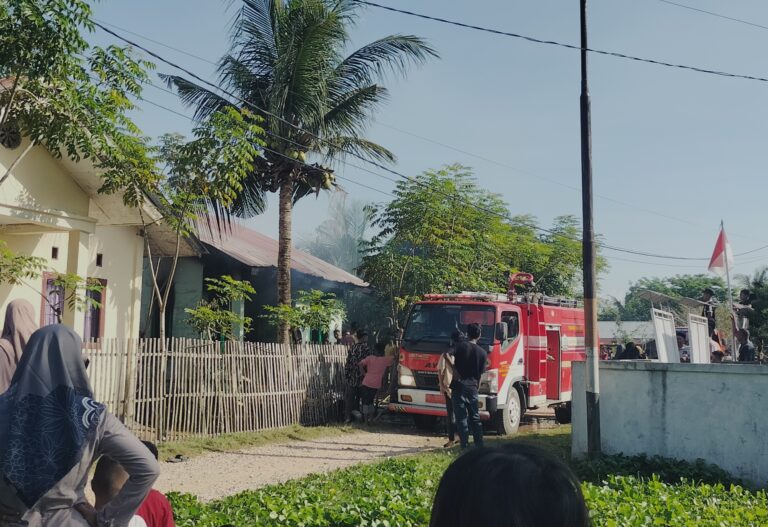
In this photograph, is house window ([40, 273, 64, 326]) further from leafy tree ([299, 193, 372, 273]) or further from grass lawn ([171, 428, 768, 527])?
leafy tree ([299, 193, 372, 273])

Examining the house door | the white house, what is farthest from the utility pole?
the white house

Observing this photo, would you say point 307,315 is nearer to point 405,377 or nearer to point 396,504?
point 405,377

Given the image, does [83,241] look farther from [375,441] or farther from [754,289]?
[754,289]

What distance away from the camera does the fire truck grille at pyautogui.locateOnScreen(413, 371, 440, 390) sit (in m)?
14.0

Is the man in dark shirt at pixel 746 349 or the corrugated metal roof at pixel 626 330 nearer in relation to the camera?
the man in dark shirt at pixel 746 349

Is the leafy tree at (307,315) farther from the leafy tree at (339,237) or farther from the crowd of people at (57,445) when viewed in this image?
the leafy tree at (339,237)

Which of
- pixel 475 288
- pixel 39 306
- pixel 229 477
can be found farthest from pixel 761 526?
pixel 475 288

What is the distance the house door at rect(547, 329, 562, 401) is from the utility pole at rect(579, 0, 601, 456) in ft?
16.3

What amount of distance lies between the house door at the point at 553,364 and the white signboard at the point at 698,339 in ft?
10.1

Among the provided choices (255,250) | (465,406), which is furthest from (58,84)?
(255,250)

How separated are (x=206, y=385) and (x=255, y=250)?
11327mm

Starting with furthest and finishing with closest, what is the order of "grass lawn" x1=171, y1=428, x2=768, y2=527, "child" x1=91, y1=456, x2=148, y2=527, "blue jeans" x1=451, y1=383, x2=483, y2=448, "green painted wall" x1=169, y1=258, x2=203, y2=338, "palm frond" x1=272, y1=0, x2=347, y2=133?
"green painted wall" x1=169, y1=258, x2=203, y2=338 < "palm frond" x1=272, y1=0, x2=347, y2=133 < "blue jeans" x1=451, y1=383, x2=483, y2=448 < "grass lawn" x1=171, y1=428, x2=768, y2=527 < "child" x1=91, y1=456, x2=148, y2=527

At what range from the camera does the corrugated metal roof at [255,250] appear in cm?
2064

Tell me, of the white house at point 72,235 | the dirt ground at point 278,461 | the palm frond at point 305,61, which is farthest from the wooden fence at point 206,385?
the palm frond at point 305,61
